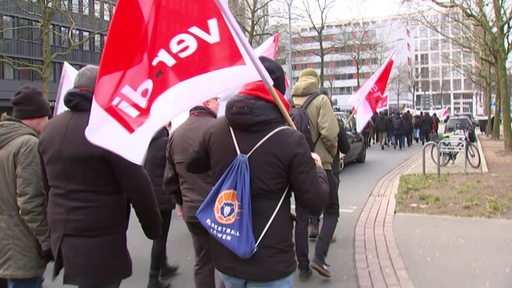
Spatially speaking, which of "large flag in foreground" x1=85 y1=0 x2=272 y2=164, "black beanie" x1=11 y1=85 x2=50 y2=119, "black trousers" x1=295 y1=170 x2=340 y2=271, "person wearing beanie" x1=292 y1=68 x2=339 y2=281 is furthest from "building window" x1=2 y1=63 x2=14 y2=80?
"large flag in foreground" x1=85 y1=0 x2=272 y2=164

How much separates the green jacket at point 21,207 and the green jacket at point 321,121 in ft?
9.39

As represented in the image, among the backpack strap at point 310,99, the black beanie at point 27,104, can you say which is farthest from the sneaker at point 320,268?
the black beanie at point 27,104

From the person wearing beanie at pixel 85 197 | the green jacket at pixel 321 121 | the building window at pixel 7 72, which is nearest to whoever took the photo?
the person wearing beanie at pixel 85 197

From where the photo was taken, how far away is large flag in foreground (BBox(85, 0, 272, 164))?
2408 millimetres

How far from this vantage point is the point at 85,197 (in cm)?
266

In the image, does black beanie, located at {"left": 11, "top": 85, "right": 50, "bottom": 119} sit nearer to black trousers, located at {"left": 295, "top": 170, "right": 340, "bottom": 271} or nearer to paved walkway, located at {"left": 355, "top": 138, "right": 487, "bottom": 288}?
black trousers, located at {"left": 295, "top": 170, "right": 340, "bottom": 271}

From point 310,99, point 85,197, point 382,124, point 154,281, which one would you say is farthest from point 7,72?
point 85,197

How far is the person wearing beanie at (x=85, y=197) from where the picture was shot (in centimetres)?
264

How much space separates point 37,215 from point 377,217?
5.59 m

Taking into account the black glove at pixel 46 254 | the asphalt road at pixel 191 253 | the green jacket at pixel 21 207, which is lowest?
the asphalt road at pixel 191 253

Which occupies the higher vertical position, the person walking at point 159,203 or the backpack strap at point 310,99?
the backpack strap at point 310,99

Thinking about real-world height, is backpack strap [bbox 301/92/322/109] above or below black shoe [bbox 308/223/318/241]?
above

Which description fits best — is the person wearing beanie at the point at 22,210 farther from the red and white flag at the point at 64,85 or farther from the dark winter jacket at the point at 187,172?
the red and white flag at the point at 64,85

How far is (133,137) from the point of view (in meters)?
2.41
